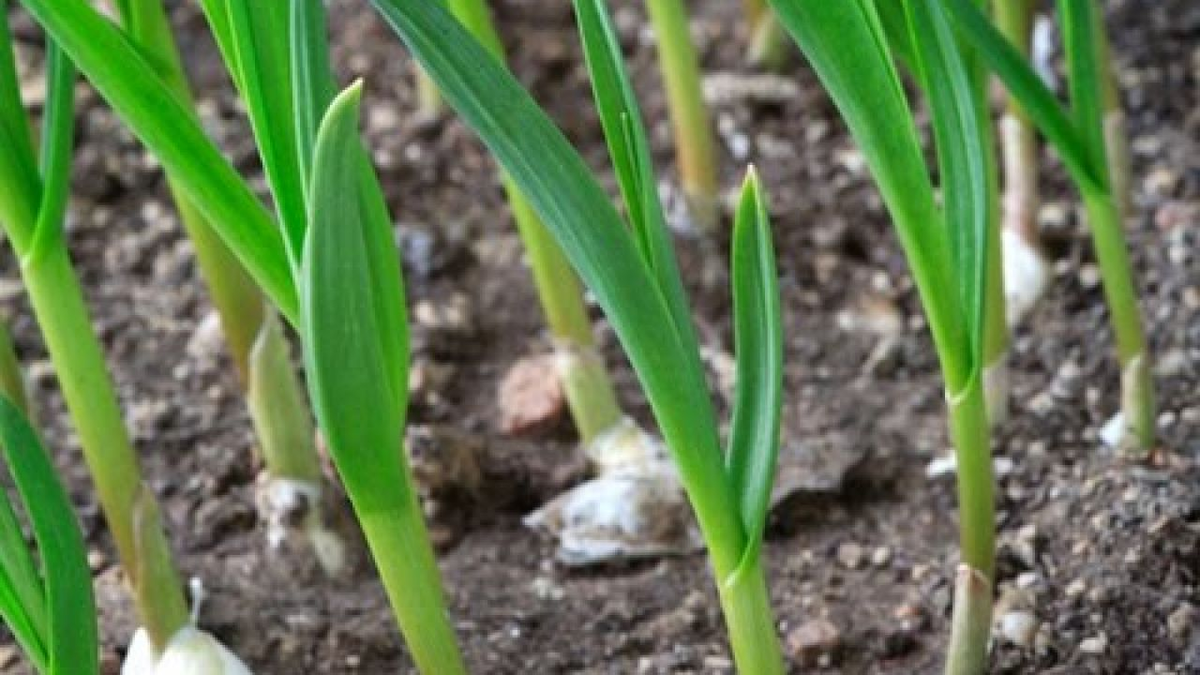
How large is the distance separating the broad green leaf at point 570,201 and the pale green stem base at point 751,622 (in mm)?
75

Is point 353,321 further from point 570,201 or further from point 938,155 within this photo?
point 938,155

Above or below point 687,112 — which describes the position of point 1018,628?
below

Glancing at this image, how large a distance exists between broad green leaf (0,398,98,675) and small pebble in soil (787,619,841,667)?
15.3 inches

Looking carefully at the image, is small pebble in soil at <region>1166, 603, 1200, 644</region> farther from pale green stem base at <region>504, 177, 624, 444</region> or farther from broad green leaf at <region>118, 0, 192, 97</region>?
broad green leaf at <region>118, 0, 192, 97</region>

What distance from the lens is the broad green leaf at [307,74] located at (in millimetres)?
868

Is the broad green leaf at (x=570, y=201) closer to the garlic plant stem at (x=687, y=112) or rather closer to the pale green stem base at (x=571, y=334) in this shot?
the pale green stem base at (x=571, y=334)

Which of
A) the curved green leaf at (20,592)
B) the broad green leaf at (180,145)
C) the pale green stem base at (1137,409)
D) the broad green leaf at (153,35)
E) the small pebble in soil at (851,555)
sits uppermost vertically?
the broad green leaf at (153,35)

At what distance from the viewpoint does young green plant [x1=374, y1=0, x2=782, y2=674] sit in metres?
0.86

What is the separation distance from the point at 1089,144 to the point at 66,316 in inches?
20.3

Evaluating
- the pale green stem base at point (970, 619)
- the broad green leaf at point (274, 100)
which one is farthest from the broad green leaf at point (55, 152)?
the pale green stem base at point (970, 619)

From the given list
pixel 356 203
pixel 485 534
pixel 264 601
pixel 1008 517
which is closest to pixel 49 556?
pixel 356 203

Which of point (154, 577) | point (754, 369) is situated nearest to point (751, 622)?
point (754, 369)

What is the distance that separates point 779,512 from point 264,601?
30 cm

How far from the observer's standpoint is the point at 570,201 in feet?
2.84
